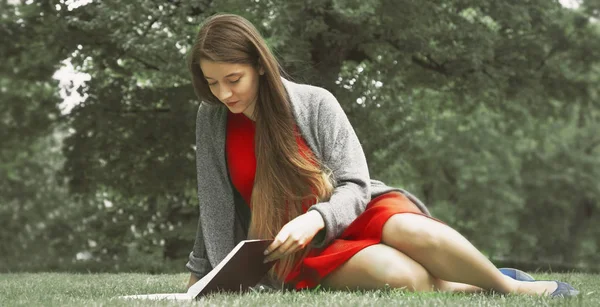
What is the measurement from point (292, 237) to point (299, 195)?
57 centimetres

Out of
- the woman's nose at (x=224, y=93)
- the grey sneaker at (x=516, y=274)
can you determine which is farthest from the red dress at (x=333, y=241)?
the grey sneaker at (x=516, y=274)

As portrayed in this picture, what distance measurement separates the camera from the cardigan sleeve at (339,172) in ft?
11.6

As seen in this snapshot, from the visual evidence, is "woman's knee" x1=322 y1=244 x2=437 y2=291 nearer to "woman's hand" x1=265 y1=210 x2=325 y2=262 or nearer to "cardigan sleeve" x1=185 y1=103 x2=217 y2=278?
"woman's hand" x1=265 y1=210 x2=325 y2=262

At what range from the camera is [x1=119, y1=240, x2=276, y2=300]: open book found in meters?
3.21

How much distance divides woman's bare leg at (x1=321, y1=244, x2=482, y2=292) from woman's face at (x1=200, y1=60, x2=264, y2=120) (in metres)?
0.87

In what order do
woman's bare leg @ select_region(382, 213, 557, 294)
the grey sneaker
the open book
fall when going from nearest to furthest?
the open book
woman's bare leg @ select_region(382, 213, 557, 294)
the grey sneaker

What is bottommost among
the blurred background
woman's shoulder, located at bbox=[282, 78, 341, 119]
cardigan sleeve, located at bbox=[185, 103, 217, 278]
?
the blurred background

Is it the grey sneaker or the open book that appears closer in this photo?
the open book

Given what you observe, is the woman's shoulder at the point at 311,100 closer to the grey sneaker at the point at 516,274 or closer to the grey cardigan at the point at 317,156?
the grey cardigan at the point at 317,156

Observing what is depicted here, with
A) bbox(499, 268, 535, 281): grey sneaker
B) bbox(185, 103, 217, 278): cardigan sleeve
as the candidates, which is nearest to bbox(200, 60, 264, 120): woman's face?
bbox(185, 103, 217, 278): cardigan sleeve

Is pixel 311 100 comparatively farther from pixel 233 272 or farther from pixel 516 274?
pixel 516 274

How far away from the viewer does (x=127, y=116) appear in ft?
35.8

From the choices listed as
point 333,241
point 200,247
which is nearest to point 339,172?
point 333,241

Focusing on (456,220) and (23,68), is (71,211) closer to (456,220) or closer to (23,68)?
(456,220)
